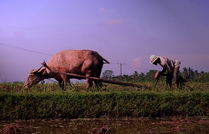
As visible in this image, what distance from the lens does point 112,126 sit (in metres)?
7.64

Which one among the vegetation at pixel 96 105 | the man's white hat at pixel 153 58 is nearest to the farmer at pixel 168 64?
the man's white hat at pixel 153 58

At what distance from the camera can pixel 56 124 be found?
8.12 metres

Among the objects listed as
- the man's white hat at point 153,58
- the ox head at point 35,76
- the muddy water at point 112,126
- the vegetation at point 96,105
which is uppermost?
the man's white hat at point 153,58

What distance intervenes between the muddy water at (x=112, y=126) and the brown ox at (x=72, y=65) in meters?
3.45

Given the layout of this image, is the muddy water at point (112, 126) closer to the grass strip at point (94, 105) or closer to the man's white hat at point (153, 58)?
the grass strip at point (94, 105)

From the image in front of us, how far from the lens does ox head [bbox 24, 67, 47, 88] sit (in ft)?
41.2

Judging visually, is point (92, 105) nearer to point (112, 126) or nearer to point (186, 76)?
point (112, 126)

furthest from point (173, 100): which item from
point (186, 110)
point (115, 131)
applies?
point (115, 131)

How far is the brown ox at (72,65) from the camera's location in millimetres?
11875

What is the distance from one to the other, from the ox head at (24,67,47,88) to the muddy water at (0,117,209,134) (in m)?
4.10

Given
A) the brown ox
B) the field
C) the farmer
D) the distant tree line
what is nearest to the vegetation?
the field

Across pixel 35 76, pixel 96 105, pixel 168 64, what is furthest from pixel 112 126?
pixel 35 76

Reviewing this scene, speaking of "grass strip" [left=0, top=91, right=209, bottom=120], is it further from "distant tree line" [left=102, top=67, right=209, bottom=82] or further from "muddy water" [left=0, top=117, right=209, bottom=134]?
"distant tree line" [left=102, top=67, right=209, bottom=82]

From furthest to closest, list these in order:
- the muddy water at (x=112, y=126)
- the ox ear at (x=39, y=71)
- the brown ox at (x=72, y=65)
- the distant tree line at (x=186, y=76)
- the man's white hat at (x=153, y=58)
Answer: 1. the distant tree line at (x=186, y=76)
2. the ox ear at (x=39, y=71)
3. the brown ox at (x=72, y=65)
4. the man's white hat at (x=153, y=58)
5. the muddy water at (x=112, y=126)
